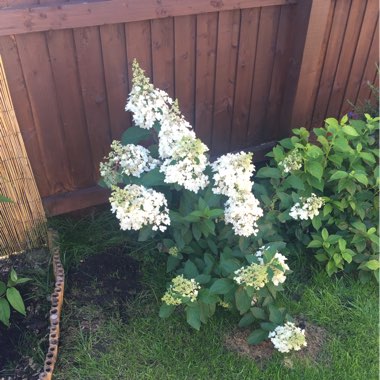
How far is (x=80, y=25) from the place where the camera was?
7.73 feet

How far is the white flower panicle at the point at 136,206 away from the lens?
2090mm

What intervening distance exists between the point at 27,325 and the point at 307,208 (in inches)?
65.4

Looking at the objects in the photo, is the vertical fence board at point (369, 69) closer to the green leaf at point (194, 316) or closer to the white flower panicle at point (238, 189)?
the white flower panicle at point (238, 189)

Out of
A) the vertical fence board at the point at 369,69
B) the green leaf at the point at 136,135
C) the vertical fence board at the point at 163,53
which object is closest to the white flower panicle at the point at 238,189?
the green leaf at the point at 136,135

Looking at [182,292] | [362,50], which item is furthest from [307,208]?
[362,50]

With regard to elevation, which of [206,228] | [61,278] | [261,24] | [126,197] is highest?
[261,24]

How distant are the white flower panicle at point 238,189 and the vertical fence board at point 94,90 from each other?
2.98 ft

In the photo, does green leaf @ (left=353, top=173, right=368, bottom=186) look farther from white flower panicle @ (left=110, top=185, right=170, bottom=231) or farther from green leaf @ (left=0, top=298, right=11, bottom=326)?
green leaf @ (left=0, top=298, right=11, bottom=326)

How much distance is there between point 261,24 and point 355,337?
1.98 m

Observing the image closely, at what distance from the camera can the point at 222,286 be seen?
7.38 ft

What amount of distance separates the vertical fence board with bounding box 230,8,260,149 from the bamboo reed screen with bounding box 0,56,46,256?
4.77 feet

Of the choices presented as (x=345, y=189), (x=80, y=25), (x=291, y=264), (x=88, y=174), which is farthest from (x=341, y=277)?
(x=80, y=25)

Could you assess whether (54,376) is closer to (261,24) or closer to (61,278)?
(61,278)

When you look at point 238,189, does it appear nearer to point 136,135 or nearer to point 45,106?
point 136,135
